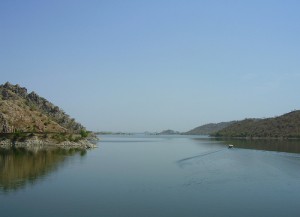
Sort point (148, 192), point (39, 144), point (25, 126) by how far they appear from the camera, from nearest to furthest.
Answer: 1. point (148, 192)
2. point (39, 144)
3. point (25, 126)

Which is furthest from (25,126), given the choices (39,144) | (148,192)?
(148,192)

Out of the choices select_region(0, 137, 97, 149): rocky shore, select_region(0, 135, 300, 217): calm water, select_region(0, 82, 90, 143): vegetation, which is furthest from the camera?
select_region(0, 82, 90, 143): vegetation

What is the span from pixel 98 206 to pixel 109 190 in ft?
31.5

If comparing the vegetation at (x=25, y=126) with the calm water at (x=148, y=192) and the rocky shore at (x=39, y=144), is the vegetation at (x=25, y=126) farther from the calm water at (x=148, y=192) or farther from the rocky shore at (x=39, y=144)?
the calm water at (x=148, y=192)

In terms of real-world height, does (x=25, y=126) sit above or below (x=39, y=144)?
above

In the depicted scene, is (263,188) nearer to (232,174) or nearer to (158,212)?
(232,174)

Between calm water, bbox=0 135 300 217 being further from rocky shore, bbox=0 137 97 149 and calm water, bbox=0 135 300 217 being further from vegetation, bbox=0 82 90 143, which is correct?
vegetation, bbox=0 82 90 143

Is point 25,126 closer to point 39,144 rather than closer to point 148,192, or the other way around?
point 39,144

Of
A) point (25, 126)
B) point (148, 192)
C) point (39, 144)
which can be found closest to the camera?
point (148, 192)

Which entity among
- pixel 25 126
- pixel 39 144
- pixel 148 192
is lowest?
pixel 148 192

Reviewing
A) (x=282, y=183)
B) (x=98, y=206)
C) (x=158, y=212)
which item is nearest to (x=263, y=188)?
(x=282, y=183)

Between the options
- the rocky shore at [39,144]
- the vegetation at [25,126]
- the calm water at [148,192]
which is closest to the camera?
the calm water at [148,192]

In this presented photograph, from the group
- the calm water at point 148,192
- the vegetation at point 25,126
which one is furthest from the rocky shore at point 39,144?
the calm water at point 148,192

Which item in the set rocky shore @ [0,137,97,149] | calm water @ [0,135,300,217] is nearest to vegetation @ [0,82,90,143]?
rocky shore @ [0,137,97,149]
